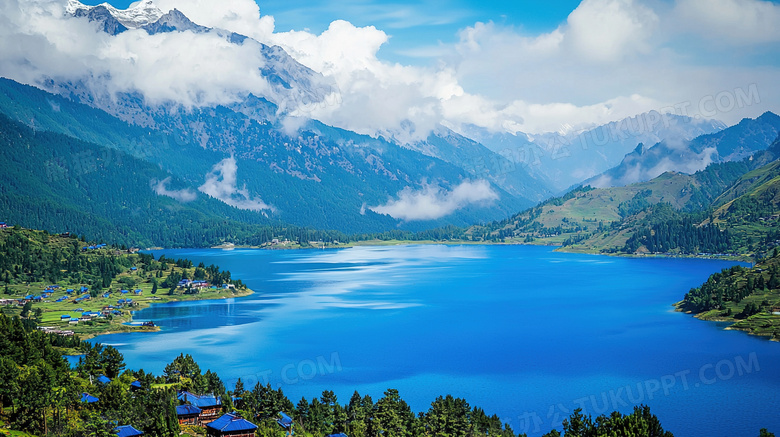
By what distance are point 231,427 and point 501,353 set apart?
56251 millimetres

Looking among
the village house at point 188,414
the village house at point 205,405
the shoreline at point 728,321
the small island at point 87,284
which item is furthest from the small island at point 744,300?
the small island at point 87,284

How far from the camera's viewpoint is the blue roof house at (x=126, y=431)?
186ft

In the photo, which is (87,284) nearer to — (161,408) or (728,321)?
(161,408)

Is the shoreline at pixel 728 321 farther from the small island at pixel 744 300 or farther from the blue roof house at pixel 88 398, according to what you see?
the blue roof house at pixel 88 398

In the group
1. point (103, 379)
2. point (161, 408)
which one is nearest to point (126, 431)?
point (161, 408)

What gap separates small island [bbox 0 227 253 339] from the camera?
125850 mm

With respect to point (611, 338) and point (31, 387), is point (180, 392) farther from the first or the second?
point (611, 338)

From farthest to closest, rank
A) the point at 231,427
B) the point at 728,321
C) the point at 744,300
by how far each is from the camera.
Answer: the point at 744,300 → the point at 728,321 → the point at 231,427

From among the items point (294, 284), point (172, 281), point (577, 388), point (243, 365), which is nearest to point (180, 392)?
point (243, 365)

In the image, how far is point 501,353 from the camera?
352 ft

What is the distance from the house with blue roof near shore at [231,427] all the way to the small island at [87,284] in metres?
62.2

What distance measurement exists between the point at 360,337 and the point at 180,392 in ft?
179

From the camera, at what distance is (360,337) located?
398 feet

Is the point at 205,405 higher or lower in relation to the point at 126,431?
higher
